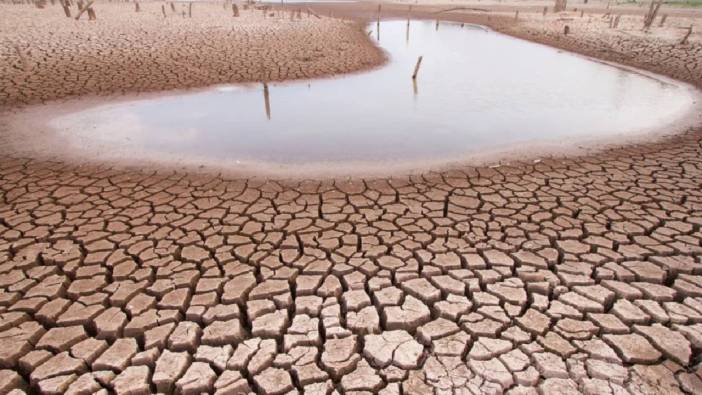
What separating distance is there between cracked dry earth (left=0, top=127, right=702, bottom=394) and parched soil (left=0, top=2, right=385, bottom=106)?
17.3 feet

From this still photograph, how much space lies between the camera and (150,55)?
446 inches

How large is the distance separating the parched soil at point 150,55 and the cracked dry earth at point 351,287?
5282mm

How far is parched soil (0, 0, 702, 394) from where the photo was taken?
2.43 m

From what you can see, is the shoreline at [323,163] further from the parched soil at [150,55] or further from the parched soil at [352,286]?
the parched soil at [150,55]

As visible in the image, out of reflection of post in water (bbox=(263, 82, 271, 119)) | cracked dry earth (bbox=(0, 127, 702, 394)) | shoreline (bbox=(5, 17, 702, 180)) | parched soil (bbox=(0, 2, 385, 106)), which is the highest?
parched soil (bbox=(0, 2, 385, 106))

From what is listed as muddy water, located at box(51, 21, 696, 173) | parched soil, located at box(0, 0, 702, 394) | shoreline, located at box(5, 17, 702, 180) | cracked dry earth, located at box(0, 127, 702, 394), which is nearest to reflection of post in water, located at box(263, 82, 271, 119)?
muddy water, located at box(51, 21, 696, 173)

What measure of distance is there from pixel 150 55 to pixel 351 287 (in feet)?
35.9

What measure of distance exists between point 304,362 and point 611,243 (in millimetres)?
2943

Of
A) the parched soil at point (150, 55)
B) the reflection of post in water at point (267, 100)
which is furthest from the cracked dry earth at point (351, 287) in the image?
the parched soil at point (150, 55)

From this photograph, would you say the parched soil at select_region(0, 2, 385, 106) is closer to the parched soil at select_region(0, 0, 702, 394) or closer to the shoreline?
the shoreline

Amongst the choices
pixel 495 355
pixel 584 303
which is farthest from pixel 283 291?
pixel 584 303

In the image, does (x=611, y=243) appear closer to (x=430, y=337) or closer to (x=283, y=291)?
(x=430, y=337)

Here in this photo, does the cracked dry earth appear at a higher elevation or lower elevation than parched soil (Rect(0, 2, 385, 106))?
lower

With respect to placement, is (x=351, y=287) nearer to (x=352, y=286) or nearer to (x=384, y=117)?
(x=352, y=286)
